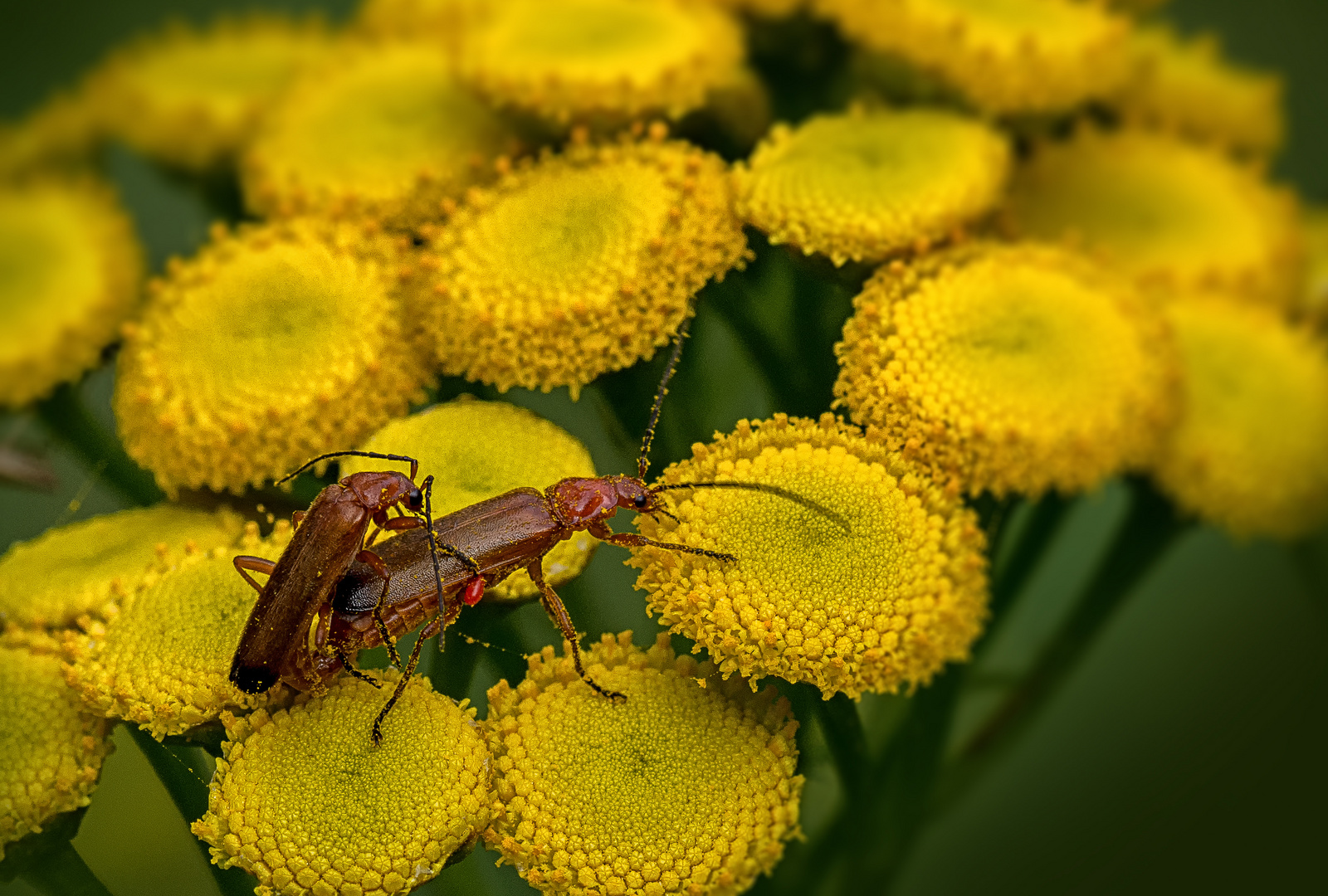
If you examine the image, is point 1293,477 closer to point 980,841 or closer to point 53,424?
point 980,841

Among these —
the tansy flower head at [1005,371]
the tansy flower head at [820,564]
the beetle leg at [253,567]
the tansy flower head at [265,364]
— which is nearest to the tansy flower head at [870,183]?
the tansy flower head at [1005,371]

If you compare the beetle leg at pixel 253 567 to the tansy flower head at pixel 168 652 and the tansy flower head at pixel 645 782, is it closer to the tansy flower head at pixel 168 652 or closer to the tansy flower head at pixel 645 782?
the tansy flower head at pixel 168 652

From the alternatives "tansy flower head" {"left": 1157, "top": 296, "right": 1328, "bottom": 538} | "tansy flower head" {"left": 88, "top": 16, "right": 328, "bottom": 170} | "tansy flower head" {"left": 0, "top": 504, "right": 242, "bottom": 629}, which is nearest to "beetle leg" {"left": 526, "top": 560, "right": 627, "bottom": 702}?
"tansy flower head" {"left": 0, "top": 504, "right": 242, "bottom": 629}

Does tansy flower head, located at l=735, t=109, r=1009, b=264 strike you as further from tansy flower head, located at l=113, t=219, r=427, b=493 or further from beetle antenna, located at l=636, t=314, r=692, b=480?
tansy flower head, located at l=113, t=219, r=427, b=493

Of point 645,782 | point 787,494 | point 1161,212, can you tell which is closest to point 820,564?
point 787,494

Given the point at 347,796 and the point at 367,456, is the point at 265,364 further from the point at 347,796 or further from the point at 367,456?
the point at 347,796

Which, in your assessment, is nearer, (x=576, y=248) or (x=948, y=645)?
(x=948, y=645)

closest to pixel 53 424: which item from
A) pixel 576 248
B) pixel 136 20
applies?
pixel 576 248
